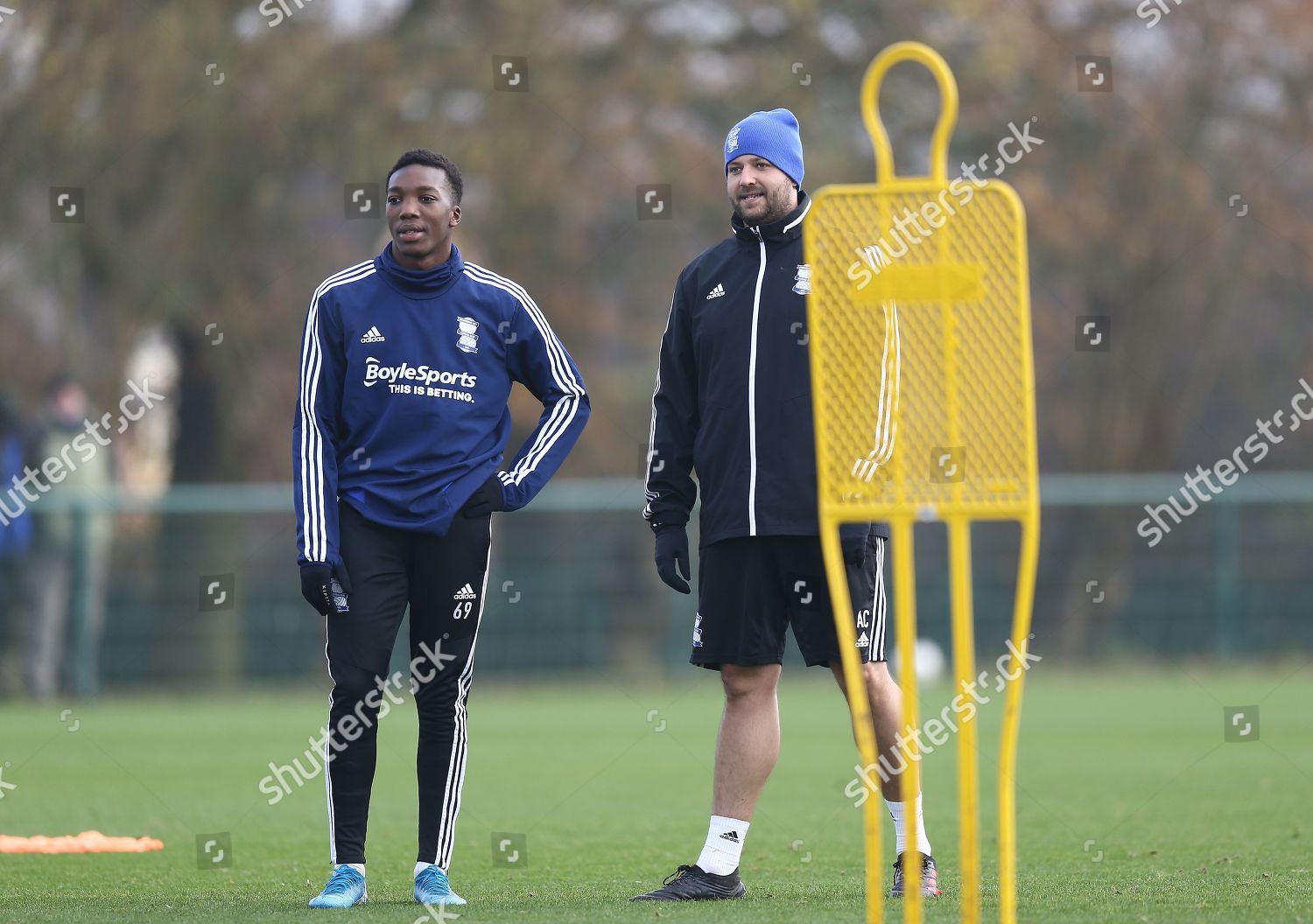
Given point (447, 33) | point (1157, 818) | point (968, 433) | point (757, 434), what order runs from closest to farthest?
point (968, 433)
point (757, 434)
point (1157, 818)
point (447, 33)

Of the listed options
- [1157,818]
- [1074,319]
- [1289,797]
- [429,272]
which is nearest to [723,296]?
[429,272]

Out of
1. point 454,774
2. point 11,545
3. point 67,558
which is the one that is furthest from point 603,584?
point 454,774

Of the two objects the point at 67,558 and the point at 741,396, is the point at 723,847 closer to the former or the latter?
the point at 741,396

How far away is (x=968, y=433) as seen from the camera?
3930 millimetres

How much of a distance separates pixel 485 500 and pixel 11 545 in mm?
10668

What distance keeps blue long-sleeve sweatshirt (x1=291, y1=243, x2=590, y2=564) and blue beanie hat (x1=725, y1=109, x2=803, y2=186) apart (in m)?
0.88

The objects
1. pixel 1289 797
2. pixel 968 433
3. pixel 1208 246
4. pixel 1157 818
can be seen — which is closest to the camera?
pixel 968 433

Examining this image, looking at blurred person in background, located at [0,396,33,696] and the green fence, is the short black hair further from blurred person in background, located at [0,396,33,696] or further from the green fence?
the green fence

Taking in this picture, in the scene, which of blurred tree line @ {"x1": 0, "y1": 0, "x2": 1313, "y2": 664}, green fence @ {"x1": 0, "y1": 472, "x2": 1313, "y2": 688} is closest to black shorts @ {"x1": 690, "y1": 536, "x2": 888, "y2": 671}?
green fence @ {"x1": 0, "y1": 472, "x2": 1313, "y2": 688}

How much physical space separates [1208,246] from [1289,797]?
14231mm

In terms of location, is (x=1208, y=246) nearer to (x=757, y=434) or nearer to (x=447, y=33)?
(x=447, y=33)

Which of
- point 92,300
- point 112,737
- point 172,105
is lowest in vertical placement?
point 112,737

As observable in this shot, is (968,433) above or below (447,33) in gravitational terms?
below

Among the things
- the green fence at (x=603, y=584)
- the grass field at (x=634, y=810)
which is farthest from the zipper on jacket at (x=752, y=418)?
the green fence at (x=603, y=584)
